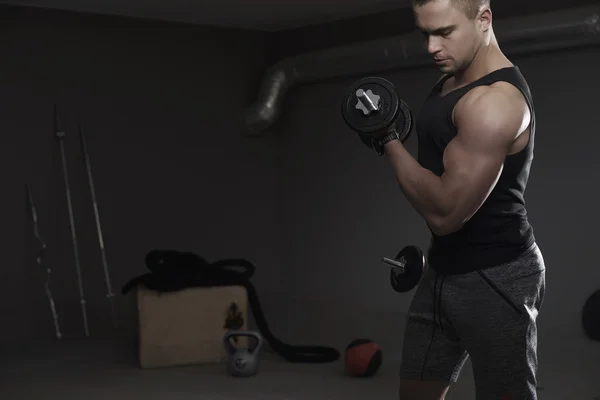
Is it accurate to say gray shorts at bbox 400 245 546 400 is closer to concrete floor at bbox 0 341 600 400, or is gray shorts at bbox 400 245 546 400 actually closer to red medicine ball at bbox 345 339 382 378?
concrete floor at bbox 0 341 600 400

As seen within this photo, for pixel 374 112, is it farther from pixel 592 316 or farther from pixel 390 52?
pixel 390 52

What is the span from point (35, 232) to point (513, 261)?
145 inches

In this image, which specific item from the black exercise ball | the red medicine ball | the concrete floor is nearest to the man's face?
the concrete floor

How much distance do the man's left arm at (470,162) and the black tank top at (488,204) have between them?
0.05 metres

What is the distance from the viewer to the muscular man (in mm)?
1514

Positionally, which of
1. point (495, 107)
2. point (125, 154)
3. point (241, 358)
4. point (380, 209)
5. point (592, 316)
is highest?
point (125, 154)

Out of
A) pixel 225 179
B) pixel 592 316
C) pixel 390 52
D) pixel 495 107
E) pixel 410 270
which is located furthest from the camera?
pixel 225 179

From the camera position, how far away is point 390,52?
186 inches

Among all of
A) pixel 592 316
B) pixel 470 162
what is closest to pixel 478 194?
pixel 470 162

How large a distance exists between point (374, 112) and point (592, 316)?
295 cm

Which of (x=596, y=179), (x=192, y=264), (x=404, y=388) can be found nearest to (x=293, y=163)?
(x=192, y=264)

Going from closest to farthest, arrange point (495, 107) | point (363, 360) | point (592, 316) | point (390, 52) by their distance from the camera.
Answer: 1. point (495, 107)
2. point (363, 360)
3. point (592, 316)
4. point (390, 52)

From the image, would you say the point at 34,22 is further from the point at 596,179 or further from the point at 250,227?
the point at 596,179

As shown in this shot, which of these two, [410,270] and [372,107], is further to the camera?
[410,270]
